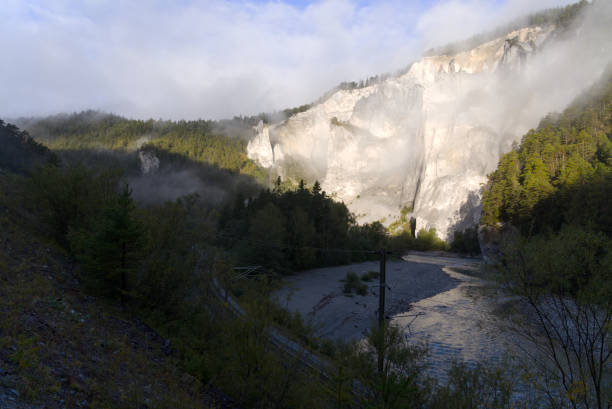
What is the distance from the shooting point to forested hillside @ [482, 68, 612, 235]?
2923 centimetres

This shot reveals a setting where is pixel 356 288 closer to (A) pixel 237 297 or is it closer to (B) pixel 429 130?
(A) pixel 237 297

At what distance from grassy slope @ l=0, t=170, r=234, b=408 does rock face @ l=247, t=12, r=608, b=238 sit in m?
77.3

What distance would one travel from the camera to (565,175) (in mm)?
36094

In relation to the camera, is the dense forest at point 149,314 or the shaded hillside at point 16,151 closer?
the dense forest at point 149,314

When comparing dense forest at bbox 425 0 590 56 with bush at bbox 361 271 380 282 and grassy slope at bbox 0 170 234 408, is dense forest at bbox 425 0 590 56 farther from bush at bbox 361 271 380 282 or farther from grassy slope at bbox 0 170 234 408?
grassy slope at bbox 0 170 234 408

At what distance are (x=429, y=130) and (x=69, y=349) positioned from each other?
325 ft

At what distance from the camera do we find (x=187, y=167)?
107 meters

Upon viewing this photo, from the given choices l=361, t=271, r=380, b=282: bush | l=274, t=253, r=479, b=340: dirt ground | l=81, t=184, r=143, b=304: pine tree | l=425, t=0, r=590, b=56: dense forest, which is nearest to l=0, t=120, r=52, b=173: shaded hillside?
l=81, t=184, r=143, b=304: pine tree

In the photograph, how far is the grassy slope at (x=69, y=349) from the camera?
541cm

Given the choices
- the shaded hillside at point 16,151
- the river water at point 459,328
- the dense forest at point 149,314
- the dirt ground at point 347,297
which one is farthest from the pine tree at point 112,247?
the shaded hillside at point 16,151

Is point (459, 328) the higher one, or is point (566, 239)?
point (566, 239)

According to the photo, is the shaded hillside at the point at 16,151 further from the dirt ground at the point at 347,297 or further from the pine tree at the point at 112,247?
the dirt ground at the point at 347,297

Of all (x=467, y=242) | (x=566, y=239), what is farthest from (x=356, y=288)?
(x=467, y=242)

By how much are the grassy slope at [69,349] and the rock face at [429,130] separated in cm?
7732
